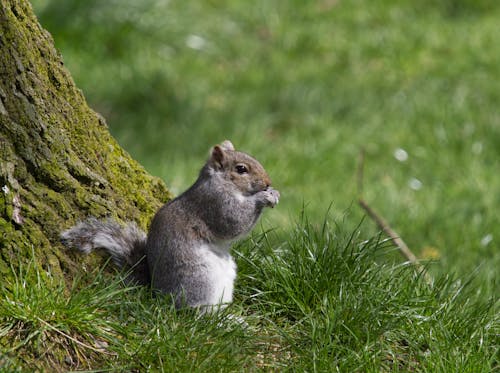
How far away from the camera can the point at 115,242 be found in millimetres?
3008

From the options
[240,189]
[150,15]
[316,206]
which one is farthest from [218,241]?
[150,15]

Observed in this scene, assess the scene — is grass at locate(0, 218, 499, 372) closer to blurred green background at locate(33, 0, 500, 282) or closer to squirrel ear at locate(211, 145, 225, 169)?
squirrel ear at locate(211, 145, 225, 169)

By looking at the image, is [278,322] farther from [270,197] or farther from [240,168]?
[240,168]

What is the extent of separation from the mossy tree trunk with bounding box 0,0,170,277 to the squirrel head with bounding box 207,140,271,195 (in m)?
0.40

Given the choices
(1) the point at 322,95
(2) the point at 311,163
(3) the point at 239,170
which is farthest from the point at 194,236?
(1) the point at 322,95

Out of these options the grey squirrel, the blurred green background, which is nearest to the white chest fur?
the grey squirrel

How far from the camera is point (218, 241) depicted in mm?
3123

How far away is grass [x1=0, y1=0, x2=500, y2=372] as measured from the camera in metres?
2.71

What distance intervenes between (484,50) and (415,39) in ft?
1.94

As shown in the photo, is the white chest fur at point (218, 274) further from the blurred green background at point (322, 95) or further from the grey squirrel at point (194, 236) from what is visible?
the blurred green background at point (322, 95)

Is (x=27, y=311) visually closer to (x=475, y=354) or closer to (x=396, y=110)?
(x=475, y=354)

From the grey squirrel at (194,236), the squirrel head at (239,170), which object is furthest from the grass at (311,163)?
the squirrel head at (239,170)

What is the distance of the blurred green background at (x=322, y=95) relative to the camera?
18.2 feet

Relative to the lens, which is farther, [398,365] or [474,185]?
[474,185]
